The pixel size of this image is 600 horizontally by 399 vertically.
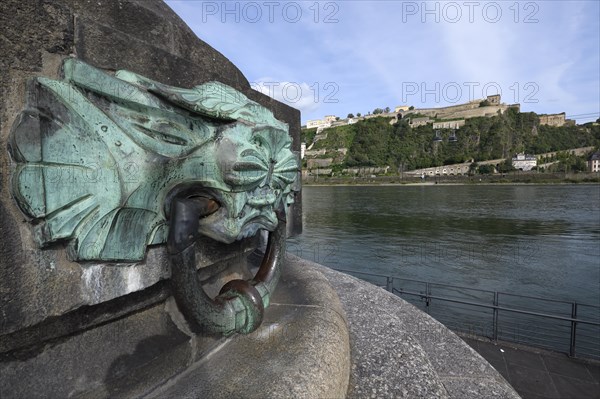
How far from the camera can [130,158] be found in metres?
1.51

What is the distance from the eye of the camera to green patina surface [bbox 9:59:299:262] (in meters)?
1.32

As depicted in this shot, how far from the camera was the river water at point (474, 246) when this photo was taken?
56.1 ft

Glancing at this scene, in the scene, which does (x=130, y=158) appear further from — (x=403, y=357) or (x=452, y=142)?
(x=452, y=142)

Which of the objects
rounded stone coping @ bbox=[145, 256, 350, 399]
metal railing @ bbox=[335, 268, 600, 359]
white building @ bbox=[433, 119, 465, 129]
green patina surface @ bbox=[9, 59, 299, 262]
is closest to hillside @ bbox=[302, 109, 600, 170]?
white building @ bbox=[433, 119, 465, 129]

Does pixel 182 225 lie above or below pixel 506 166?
below

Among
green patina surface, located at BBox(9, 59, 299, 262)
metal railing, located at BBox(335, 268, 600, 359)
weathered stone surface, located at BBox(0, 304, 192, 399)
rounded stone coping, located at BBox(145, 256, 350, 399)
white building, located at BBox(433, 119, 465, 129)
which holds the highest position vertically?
white building, located at BBox(433, 119, 465, 129)

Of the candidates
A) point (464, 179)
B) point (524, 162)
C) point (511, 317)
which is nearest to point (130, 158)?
point (511, 317)

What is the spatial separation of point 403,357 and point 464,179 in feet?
290

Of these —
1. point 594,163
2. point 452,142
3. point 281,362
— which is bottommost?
point 281,362

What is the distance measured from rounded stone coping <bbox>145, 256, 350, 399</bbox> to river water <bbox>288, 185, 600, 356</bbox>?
1388 centimetres

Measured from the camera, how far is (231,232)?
5.80 ft

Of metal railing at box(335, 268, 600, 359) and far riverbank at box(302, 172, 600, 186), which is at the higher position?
far riverbank at box(302, 172, 600, 186)

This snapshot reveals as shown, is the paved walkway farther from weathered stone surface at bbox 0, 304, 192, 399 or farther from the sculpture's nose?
the sculpture's nose

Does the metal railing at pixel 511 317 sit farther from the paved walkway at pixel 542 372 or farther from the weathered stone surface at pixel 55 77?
the weathered stone surface at pixel 55 77
